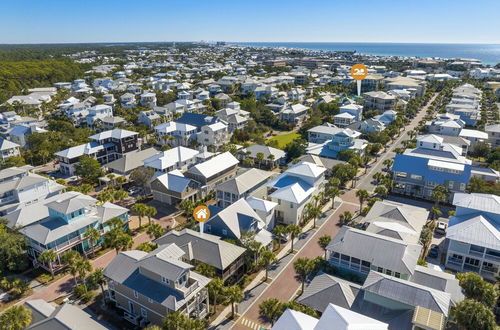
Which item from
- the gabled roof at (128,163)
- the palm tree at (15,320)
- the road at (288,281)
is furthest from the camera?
the gabled roof at (128,163)

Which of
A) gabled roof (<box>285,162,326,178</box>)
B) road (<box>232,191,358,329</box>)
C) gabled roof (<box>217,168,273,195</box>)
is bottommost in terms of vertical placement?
road (<box>232,191,358,329</box>)

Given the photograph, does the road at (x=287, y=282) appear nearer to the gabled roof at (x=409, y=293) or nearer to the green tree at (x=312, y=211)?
the green tree at (x=312, y=211)

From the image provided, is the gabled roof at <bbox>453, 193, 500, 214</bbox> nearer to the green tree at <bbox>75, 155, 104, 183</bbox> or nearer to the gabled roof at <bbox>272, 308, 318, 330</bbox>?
the gabled roof at <bbox>272, 308, 318, 330</bbox>

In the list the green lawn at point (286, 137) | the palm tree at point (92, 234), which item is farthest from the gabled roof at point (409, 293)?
the green lawn at point (286, 137)

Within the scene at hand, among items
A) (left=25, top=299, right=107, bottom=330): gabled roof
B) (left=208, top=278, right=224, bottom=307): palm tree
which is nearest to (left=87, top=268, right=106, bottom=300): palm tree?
(left=25, top=299, right=107, bottom=330): gabled roof

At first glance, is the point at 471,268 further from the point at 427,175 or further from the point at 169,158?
the point at 169,158

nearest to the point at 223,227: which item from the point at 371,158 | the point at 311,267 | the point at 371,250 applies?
the point at 311,267
